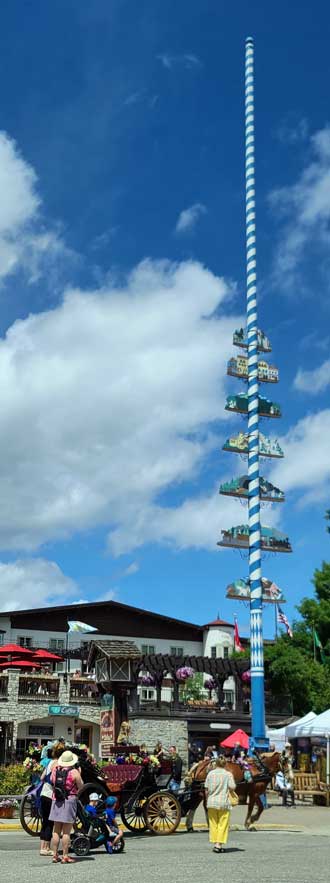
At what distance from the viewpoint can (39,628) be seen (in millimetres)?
55562

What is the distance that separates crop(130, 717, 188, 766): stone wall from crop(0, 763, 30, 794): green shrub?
18.5 metres

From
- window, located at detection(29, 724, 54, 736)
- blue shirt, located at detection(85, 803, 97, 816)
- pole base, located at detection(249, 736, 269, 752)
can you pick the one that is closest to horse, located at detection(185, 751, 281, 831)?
blue shirt, located at detection(85, 803, 97, 816)

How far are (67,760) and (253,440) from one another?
20.8 metres

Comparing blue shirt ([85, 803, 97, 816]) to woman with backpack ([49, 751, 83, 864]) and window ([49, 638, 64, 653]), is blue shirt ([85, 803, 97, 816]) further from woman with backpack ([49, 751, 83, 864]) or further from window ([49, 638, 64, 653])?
window ([49, 638, 64, 653])

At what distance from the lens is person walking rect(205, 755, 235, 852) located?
1460 centimetres

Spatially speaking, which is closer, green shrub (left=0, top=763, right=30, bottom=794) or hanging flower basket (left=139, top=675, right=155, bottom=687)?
green shrub (left=0, top=763, right=30, bottom=794)

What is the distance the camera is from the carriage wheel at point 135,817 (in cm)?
1663

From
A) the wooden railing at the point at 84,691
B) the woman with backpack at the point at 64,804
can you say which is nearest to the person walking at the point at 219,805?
the woman with backpack at the point at 64,804

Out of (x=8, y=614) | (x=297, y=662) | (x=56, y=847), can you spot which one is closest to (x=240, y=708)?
(x=297, y=662)

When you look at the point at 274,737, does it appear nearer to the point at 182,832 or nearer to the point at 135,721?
the point at 135,721

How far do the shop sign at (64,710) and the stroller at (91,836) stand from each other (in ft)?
79.2

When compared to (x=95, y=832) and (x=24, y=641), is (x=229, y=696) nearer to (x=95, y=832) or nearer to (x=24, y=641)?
(x=24, y=641)

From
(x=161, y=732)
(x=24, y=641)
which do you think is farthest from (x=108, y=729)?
(x=24, y=641)

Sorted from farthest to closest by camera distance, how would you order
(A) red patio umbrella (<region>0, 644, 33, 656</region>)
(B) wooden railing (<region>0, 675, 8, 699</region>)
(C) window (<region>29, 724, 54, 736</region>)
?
(C) window (<region>29, 724, 54, 736</region>) < (B) wooden railing (<region>0, 675, 8, 699</region>) < (A) red patio umbrella (<region>0, 644, 33, 656</region>)
